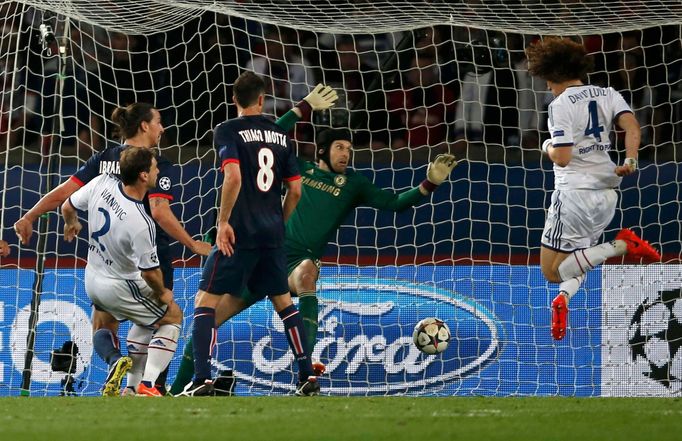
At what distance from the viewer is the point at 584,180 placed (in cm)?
794

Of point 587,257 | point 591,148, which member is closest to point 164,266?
point 587,257

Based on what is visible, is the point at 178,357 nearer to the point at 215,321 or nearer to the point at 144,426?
the point at 215,321

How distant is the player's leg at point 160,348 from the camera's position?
8.07 m

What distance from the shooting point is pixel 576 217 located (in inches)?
315

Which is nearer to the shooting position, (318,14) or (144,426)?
(144,426)

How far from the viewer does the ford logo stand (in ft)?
32.7

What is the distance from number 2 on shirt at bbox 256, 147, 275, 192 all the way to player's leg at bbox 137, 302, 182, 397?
107 centimetres

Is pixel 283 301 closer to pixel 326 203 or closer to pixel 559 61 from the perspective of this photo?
pixel 326 203

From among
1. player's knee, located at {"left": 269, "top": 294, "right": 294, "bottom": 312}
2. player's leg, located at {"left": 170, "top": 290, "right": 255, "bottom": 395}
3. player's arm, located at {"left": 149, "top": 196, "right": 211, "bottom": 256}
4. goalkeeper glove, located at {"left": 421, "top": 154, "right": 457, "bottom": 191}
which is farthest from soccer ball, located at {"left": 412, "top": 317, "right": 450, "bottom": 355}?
player's arm, located at {"left": 149, "top": 196, "right": 211, "bottom": 256}

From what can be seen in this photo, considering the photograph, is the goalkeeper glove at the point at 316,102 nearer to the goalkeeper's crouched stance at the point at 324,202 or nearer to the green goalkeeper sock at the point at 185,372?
the goalkeeper's crouched stance at the point at 324,202

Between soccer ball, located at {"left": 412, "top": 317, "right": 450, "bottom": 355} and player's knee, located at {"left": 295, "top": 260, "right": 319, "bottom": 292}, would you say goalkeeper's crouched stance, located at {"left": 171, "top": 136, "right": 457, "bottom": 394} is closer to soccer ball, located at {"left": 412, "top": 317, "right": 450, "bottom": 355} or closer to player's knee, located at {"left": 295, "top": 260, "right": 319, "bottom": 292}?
player's knee, located at {"left": 295, "top": 260, "right": 319, "bottom": 292}

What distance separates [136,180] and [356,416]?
8.57 ft

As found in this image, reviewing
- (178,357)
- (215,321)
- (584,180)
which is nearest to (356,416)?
(215,321)

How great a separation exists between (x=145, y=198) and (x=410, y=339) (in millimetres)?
2548
